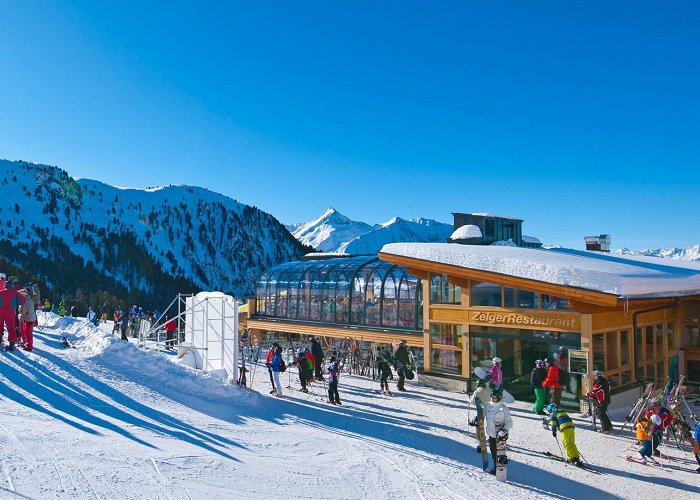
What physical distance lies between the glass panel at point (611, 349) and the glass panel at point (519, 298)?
2.08 meters

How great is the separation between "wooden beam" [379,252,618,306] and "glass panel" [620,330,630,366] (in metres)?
2.59

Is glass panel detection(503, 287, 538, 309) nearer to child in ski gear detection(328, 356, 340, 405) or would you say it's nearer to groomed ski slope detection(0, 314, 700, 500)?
groomed ski slope detection(0, 314, 700, 500)

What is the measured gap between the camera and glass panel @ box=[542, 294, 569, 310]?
14.3 meters

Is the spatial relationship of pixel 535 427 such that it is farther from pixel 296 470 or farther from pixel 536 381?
pixel 296 470

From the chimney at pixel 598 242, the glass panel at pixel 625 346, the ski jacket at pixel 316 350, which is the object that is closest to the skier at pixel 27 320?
the ski jacket at pixel 316 350

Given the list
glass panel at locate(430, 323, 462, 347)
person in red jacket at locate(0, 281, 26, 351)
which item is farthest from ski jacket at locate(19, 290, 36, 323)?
glass panel at locate(430, 323, 462, 347)

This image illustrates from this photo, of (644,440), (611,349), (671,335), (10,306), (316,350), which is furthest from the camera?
(671,335)

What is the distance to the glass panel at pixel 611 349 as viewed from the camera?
14.5 m

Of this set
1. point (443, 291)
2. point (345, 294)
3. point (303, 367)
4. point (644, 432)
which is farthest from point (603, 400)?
point (345, 294)

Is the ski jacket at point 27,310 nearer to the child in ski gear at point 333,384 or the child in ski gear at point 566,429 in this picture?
the child in ski gear at point 333,384

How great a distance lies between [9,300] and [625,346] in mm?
15908

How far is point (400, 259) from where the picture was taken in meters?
18.0

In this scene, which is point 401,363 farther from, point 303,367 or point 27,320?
point 27,320

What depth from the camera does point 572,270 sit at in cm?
1391
